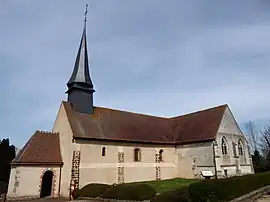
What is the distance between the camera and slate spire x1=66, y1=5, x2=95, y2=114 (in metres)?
24.4

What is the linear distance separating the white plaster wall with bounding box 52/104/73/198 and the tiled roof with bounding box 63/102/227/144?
732 mm

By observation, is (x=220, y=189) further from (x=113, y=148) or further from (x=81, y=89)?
(x=81, y=89)

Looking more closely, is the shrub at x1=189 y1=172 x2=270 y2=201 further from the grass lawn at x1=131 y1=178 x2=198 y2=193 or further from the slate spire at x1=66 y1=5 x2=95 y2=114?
the slate spire at x1=66 y1=5 x2=95 y2=114

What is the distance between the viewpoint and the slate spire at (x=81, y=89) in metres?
24.4

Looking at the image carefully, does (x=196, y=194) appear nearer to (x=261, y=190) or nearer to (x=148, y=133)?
(x=261, y=190)

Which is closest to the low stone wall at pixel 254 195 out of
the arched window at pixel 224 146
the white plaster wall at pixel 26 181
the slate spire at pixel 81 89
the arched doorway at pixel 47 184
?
the arched window at pixel 224 146

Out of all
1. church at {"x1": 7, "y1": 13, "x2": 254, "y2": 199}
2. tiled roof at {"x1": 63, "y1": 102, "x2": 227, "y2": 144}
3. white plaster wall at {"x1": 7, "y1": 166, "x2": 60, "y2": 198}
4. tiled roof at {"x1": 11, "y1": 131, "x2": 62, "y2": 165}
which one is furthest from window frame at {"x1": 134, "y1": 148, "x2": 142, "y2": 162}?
white plaster wall at {"x1": 7, "y1": 166, "x2": 60, "y2": 198}

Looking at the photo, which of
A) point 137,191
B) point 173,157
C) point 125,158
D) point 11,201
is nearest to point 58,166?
point 11,201

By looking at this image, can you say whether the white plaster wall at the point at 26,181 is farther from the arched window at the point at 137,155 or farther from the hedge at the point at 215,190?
the hedge at the point at 215,190

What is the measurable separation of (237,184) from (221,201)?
152 centimetres

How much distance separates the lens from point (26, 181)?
1934 centimetres

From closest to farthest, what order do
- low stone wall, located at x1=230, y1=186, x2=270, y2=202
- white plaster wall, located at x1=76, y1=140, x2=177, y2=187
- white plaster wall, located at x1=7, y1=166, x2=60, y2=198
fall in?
1. low stone wall, located at x1=230, y1=186, x2=270, y2=202
2. white plaster wall, located at x1=7, y1=166, x2=60, y2=198
3. white plaster wall, located at x1=76, y1=140, x2=177, y2=187

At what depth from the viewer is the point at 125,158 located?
23.7 m

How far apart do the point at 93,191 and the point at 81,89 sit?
10.8m
